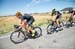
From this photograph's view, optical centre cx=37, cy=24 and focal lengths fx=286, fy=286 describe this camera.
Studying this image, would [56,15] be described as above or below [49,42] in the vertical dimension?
above

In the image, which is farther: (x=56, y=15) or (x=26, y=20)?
(x=56, y=15)

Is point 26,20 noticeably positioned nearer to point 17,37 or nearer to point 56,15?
point 17,37

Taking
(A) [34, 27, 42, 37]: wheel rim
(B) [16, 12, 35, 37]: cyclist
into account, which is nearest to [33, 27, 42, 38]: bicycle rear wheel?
(A) [34, 27, 42, 37]: wheel rim

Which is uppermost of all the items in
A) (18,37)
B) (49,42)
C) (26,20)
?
(26,20)

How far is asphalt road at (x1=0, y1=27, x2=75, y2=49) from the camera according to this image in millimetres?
4285

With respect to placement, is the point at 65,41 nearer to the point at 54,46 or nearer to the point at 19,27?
the point at 54,46

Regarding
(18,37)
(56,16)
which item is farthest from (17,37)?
(56,16)

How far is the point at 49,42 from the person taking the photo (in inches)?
172

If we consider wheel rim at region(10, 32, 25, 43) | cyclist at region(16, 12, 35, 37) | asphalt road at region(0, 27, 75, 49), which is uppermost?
cyclist at region(16, 12, 35, 37)

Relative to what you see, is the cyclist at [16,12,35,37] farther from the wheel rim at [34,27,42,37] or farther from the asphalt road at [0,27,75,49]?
the asphalt road at [0,27,75,49]

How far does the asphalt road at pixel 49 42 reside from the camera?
4.29 metres

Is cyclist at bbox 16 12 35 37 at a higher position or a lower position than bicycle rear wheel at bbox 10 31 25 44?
higher

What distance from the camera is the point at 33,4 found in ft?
14.1

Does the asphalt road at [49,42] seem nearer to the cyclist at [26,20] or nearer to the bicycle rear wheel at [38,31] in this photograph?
the bicycle rear wheel at [38,31]
